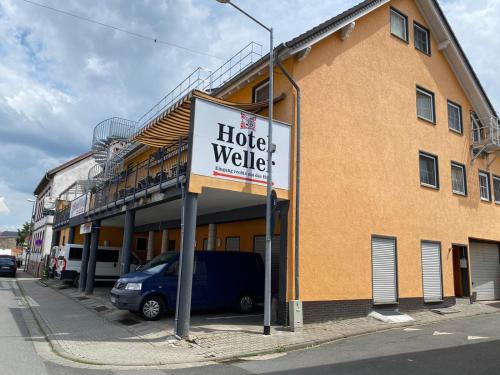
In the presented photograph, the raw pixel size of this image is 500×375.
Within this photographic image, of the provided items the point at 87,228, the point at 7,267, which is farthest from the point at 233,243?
the point at 7,267

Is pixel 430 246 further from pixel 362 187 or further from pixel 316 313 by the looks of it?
pixel 316 313

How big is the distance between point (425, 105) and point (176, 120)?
35.2 feet

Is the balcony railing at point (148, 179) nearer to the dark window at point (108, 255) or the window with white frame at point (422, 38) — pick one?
the dark window at point (108, 255)

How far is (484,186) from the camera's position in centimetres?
1947

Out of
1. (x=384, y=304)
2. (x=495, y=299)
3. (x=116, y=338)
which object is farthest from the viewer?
(x=495, y=299)

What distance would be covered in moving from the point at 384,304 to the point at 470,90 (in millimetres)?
11397

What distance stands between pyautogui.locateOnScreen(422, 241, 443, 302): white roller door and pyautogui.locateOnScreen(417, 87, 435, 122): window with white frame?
5113 mm

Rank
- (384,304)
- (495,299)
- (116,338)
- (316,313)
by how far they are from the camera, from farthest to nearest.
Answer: (495,299) → (384,304) → (316,313) → (116,338)

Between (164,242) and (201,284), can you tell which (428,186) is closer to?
(201,284)

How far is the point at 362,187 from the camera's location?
13672 millimetres

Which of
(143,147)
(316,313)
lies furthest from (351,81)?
(143,147)

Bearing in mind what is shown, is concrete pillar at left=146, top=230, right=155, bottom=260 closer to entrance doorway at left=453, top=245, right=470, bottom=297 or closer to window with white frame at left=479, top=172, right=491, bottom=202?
entrance doorway at left=453, top=245, right=470, bottom=297

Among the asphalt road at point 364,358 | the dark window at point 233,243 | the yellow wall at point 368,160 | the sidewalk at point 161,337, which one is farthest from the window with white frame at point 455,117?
the dark window at point 233,243

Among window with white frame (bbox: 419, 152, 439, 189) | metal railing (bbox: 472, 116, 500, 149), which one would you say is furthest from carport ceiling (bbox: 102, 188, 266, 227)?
metal railing (bbox: 472, 116, 500, 149)
